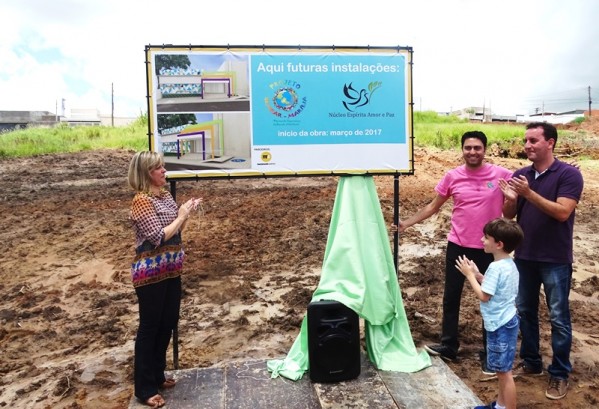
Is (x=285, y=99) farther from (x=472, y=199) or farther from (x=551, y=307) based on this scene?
(x=551, y=307)

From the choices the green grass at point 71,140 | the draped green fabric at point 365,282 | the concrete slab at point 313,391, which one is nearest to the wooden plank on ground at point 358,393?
the concrete slab at point 313,391

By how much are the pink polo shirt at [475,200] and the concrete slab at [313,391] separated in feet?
3.49

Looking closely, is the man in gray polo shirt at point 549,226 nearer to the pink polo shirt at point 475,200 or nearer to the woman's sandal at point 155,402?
the pink polo shirt at point 475,200

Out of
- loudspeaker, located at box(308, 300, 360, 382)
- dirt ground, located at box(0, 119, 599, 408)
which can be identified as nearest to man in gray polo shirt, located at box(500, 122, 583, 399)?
dirt ground, located at box(0, 119, 599, 408)

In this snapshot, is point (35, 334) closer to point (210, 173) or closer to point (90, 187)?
point (210, 173)

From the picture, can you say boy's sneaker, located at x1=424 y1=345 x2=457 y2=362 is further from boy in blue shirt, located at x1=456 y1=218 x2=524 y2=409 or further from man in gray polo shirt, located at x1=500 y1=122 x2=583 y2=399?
boy in blue shirt, located at x1=456 y1=218 x2=524 y2=409

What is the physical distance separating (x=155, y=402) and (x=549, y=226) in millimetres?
2992

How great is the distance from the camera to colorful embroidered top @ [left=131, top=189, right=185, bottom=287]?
10.1 ft

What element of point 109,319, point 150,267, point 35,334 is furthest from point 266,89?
point 35,334

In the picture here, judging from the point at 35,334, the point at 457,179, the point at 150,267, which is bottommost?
the point at 35,334

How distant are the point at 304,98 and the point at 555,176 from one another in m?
1.91

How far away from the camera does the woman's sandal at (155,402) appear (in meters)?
3.33

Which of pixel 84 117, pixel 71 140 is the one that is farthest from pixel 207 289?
pixel 84 117

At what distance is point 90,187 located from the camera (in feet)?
46.1
